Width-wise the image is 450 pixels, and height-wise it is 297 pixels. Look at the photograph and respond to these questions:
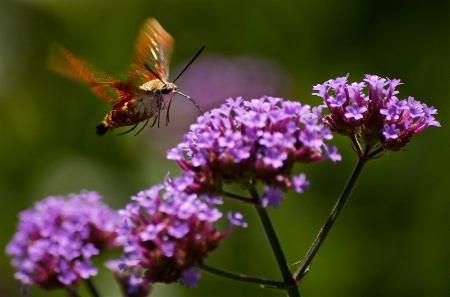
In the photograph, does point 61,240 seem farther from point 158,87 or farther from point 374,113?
point 374,113

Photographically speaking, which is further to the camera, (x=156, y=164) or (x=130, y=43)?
(x=130, y=43)

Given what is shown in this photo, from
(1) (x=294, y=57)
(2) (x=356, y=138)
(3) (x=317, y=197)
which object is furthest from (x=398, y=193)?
(2) (x=356, y=138)

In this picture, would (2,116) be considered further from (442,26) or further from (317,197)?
(442,26)

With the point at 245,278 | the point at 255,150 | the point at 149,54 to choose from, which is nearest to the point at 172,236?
the point at 245,278

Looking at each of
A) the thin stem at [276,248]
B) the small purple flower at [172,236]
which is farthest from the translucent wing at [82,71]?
the thin stem at [276,248]

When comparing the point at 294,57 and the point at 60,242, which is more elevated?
the point at 294,57
